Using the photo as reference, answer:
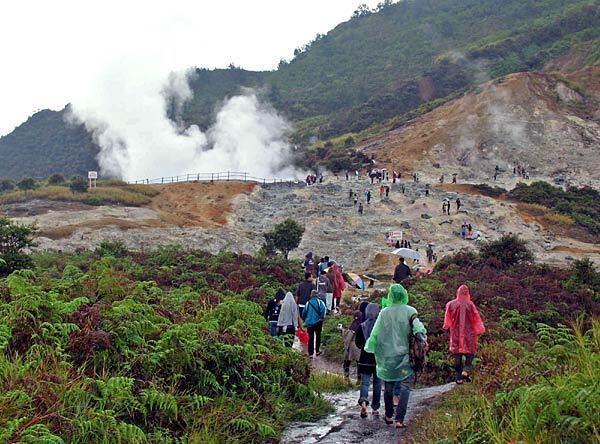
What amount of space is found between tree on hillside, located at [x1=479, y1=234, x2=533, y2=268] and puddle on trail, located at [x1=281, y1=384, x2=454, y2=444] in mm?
13241

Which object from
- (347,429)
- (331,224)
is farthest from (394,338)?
(331,224)

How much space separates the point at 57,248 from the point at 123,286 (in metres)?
26.1

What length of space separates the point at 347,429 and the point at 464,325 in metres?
2.53

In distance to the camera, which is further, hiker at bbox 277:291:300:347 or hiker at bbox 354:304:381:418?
hiker at bbox 277:291:300:347

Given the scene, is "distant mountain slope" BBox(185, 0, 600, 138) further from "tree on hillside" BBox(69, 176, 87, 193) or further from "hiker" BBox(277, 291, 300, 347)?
"hiker" BBox(277, 291, 300, 347)

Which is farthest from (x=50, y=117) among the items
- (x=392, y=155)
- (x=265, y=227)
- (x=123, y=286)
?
(x=123, y=286)

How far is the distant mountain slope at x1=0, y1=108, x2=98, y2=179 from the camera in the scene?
316ft

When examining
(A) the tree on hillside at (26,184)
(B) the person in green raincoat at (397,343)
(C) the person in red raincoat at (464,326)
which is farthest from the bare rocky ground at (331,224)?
(B) the person in green raincoat at (397,343)

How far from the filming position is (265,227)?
148 ft

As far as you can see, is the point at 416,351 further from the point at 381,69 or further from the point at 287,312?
the point at 381,69

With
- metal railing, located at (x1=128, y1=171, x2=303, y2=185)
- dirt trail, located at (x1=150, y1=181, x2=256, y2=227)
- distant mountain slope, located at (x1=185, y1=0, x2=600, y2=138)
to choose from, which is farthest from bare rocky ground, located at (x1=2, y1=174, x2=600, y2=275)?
distant mountain slope, located at (x1=185, y1=0, x2=600, y2=138)

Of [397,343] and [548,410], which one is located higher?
[548,410]

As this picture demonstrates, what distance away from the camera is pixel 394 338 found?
6.66 meters

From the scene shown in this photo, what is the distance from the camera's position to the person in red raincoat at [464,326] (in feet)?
27.6
